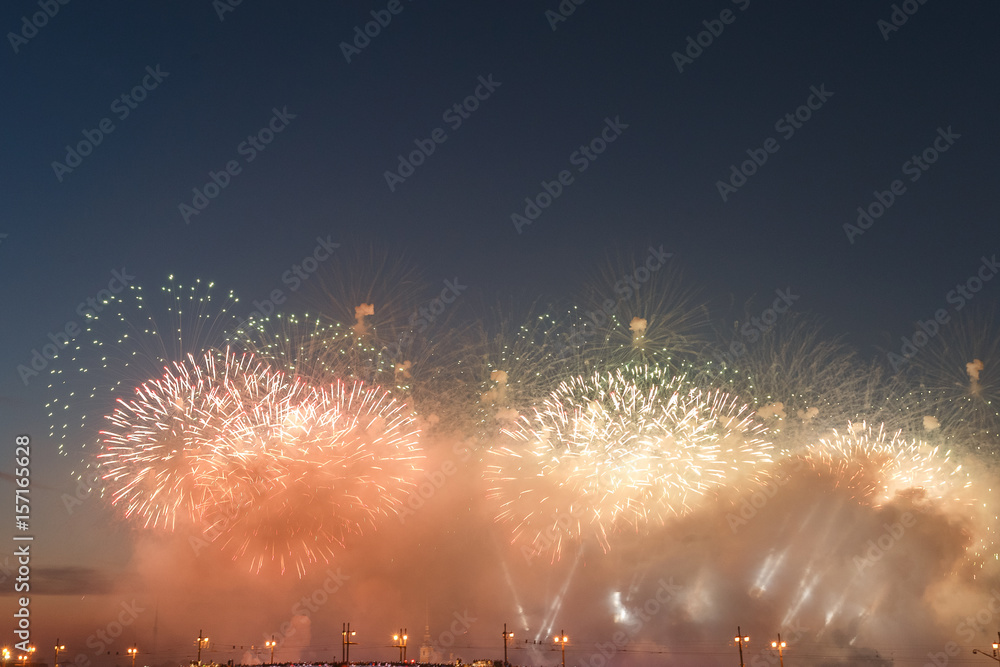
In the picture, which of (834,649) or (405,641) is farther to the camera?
(405,641)

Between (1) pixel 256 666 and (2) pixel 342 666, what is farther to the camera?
(1) pixel 256 666

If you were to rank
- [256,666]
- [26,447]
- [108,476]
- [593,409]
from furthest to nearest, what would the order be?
[256,666] < [593,409] < [108,476] < [26,447]

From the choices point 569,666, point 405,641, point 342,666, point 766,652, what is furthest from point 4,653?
point 766,652

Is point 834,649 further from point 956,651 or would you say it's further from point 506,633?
point 506,633

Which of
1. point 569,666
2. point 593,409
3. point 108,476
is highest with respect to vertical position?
point 593,409

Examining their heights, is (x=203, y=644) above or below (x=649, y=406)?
below

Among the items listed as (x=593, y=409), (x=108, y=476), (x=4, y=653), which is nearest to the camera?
(x=108, y=476)

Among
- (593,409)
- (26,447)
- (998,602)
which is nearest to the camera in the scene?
(26,447)

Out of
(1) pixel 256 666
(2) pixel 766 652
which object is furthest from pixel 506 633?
(1) pixel 256 666

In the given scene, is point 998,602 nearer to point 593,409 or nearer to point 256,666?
point 593,409
